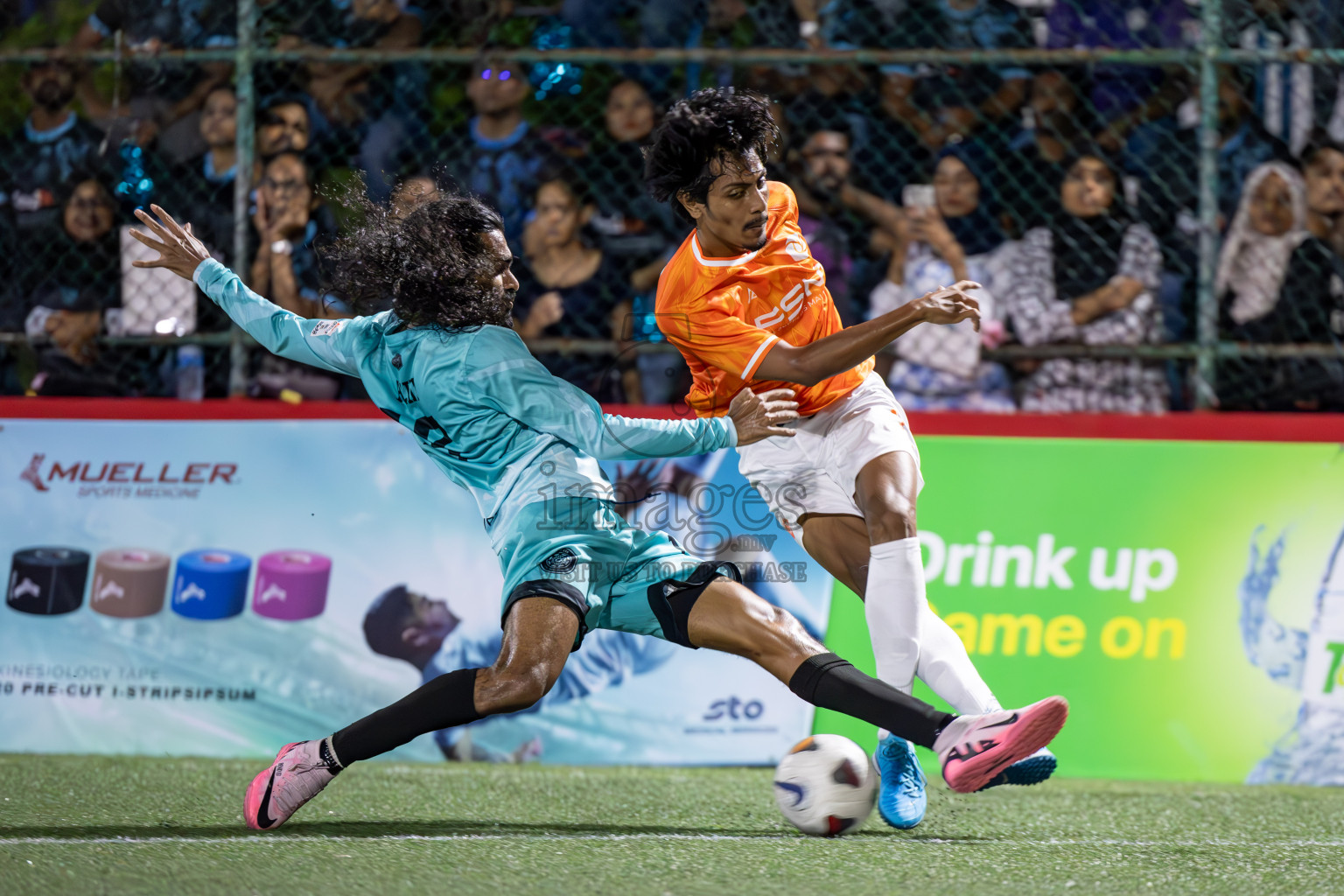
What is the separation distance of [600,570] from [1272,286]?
133 inches

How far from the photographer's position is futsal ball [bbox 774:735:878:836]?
3.21 metres

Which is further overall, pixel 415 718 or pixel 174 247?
pixel 174 247

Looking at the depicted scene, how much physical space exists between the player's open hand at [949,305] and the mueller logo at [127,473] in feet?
8.84

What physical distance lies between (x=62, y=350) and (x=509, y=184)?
196 centimetres

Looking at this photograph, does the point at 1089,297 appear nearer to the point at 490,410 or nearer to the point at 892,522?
Answer: the point at 892,522

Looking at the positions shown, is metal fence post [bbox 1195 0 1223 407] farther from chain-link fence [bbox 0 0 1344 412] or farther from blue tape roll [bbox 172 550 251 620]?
blue tape roll [bbox 172 550 251 620]

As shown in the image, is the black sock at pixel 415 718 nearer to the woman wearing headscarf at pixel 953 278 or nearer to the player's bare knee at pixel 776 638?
the player's bare knee at pixel 776 638

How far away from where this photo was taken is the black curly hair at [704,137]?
12.0 feet

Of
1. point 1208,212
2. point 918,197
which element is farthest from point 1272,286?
point 918,197

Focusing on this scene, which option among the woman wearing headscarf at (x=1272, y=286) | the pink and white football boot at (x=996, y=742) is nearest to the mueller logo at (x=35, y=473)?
the pink and white football boot at (x=996, y=742)

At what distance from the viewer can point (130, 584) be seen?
4660 mm

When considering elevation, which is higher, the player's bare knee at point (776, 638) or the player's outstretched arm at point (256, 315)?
the player's outstretched arm at point (256, 315)

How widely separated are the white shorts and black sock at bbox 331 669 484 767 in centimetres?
113

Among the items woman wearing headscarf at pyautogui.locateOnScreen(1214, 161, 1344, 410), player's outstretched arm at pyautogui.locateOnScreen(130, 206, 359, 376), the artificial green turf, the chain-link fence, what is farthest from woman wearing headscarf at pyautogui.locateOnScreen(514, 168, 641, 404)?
woman wearing headscarf at pyautogui.locateOnScreen(1214, 161, 1344, 410)
